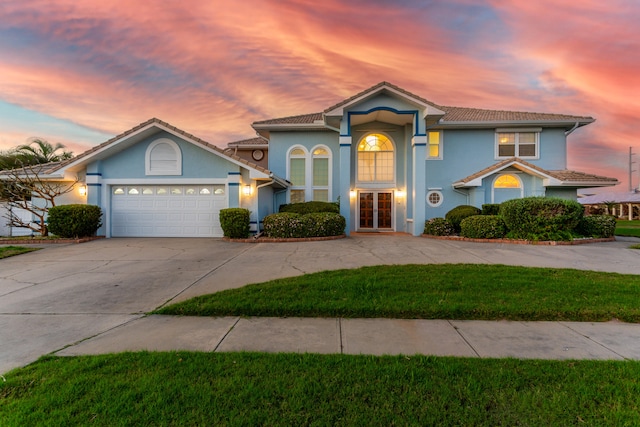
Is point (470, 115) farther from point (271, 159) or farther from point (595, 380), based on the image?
point (595, 380)

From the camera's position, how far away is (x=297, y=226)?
38.3 ft

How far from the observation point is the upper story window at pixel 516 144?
14945 millimetres

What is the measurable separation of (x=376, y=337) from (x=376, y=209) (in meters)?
12.7

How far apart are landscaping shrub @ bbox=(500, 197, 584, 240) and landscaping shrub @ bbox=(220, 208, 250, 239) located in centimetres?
1073

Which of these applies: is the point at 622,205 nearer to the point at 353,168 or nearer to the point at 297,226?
the point at 353,168

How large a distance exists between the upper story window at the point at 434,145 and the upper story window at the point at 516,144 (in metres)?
3.04

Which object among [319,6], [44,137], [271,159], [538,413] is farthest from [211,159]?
[44,137]

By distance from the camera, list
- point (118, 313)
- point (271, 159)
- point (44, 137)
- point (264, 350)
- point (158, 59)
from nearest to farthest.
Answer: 1. point (264, 350)
2. point (118, 313)
3. point (158, 59)
4. point (271, 159)
5. point (44, 137)

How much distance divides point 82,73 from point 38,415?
1809 cm

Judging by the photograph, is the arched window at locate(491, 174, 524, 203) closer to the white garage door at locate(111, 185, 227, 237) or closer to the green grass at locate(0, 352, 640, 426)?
the green grass at locate(0, 352, 640, 426)

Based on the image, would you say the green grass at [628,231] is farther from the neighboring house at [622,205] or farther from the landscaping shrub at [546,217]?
the neighboring house at [622,205]

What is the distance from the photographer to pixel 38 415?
2023 mm

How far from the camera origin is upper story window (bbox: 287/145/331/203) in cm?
1538

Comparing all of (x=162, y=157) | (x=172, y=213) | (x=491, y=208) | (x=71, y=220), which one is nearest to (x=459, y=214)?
(x=491, y=208)
